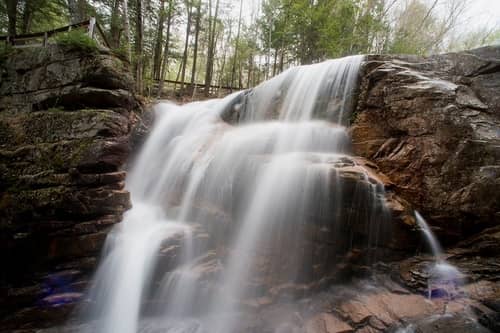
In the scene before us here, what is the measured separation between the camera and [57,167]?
4227 millimetres

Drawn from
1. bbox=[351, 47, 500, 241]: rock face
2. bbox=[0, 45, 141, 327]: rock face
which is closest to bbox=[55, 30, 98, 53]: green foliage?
bbox=[0, 45, 141, 327]: rock face

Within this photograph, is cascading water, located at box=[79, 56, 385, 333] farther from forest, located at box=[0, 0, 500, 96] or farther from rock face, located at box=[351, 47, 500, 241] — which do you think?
forest, located at box=[0, 0, 500, 96]

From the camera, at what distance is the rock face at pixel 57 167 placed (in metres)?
3.73

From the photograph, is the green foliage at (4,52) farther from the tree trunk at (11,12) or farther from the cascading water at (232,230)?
the tree trunk at (11,12)

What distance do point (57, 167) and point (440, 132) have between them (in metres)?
7.88

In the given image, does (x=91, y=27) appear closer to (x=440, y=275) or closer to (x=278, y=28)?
(x=440, y=275)

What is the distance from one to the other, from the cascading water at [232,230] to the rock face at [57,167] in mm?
580

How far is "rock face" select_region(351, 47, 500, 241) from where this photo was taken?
13.0 feet

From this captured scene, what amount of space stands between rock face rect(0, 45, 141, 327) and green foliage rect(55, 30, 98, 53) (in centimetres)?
13

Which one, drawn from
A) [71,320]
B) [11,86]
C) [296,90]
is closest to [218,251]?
[71,320]

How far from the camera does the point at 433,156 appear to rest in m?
4.23

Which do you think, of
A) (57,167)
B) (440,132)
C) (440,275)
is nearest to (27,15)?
(57,167)

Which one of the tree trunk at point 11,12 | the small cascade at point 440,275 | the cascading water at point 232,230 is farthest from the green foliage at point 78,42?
the small cascade at point 440,275

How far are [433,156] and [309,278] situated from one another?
351 cm
